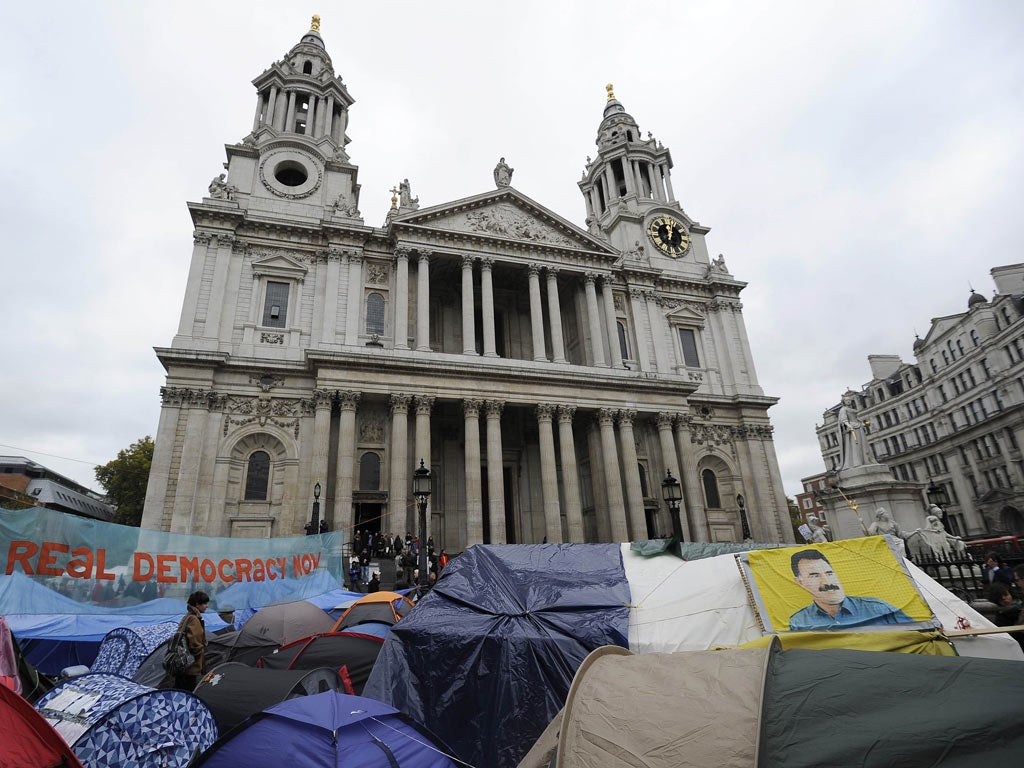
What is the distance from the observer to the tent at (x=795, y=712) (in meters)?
2.72

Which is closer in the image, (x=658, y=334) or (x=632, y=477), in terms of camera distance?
(x=632, y=477)

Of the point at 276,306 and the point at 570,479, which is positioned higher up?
the point at 276,306

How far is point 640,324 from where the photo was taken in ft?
115

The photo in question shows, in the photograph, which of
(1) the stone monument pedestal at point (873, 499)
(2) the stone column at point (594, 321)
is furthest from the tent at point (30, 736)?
(2) the stone column at point (594, 321)

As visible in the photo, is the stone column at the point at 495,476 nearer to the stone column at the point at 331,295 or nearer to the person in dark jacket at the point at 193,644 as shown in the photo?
the stone column at the point at 331,295

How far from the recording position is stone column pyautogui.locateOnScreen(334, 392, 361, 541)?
23016mm

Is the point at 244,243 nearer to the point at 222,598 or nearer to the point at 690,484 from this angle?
the point at 222,598

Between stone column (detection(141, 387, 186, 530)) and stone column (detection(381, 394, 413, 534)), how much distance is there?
9.23 m

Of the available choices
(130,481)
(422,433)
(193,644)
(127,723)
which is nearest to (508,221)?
(422,433)

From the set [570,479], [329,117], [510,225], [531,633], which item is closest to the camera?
[531,633]

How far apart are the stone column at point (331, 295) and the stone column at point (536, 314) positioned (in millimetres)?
10624

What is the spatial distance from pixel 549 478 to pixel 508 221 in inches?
625

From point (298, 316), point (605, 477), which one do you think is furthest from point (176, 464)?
point (605, 477)

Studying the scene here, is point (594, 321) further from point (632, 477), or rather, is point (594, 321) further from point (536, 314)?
point (632, 477)
